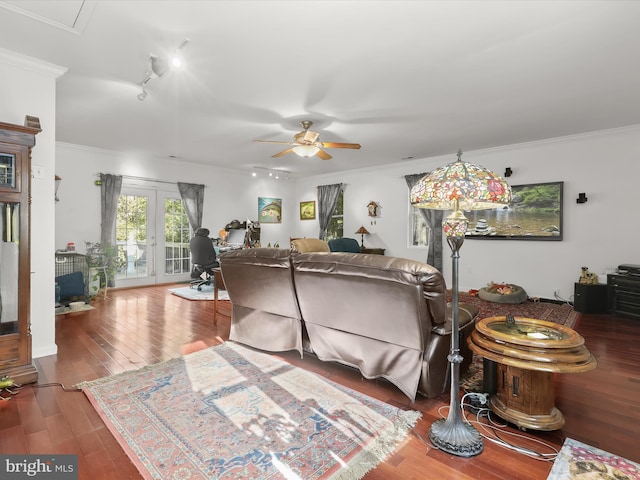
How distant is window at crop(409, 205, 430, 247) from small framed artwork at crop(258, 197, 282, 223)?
12.1 ft

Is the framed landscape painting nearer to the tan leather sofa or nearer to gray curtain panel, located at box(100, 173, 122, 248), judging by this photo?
the tan leather sofa

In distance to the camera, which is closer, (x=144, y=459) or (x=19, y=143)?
(x=144, y=459)

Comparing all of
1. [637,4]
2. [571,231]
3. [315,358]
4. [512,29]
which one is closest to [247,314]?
[315,358]

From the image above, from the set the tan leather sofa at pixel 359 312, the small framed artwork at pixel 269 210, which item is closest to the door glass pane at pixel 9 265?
the tan leather sofa at pixel 359 312

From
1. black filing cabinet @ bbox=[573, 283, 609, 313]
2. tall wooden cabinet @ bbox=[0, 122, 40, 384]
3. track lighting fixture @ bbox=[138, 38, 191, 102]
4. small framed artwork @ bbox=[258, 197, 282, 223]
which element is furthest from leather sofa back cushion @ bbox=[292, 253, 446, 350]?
small framed artwork @ bbox=[258, 197, 282, 223]

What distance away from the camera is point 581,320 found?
4.40 metres

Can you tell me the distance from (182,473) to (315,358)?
153 centimetres

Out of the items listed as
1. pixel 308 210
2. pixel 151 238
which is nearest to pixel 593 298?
pixel 308 210

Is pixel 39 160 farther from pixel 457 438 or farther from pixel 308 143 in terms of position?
pixel 457 438

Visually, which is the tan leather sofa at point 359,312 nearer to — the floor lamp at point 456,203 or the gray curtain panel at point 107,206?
the floor lamp at point 456,203

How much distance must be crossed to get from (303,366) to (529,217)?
15.8 feet

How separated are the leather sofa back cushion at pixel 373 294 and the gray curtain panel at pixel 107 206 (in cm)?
513

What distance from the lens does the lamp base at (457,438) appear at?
173 centimetres

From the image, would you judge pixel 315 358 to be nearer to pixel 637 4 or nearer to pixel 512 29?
pixel 512 29
